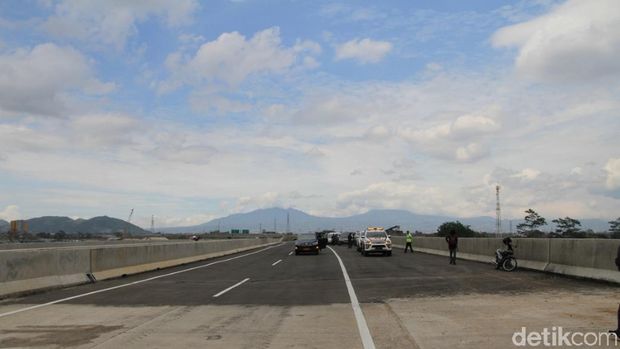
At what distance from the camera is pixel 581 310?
10867 mm

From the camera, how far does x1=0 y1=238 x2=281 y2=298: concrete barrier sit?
579 inches

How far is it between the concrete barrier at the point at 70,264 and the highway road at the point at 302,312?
611mm

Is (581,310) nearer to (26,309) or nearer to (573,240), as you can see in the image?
(573,240)

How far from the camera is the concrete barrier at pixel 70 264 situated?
14719 millimetres

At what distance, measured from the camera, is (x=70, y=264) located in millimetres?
17344

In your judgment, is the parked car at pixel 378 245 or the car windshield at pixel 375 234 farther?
the car windshield at pixel 375 234

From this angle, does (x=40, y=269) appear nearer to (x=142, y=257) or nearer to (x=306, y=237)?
(x=142, y=257)

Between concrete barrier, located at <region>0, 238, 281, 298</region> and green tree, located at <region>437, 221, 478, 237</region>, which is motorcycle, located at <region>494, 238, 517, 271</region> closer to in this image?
concrete barrier, located at <region>0, 238, 281, 298</region>

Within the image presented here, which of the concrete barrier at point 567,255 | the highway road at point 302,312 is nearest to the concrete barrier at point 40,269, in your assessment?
the highway road at point 302,312

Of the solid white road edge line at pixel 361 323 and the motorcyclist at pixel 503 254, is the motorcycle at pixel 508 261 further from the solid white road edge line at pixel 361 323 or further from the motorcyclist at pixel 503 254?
the solid white road edge line at pixel 361 323

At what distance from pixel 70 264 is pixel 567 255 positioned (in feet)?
49.3

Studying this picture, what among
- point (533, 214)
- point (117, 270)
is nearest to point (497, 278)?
point (117, 270)

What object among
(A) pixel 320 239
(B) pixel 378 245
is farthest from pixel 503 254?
(A) pixel 320 239

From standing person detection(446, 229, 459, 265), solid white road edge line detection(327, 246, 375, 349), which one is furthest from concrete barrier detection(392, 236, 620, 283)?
solid white road edge line detection(327, 246, 375, 349)
